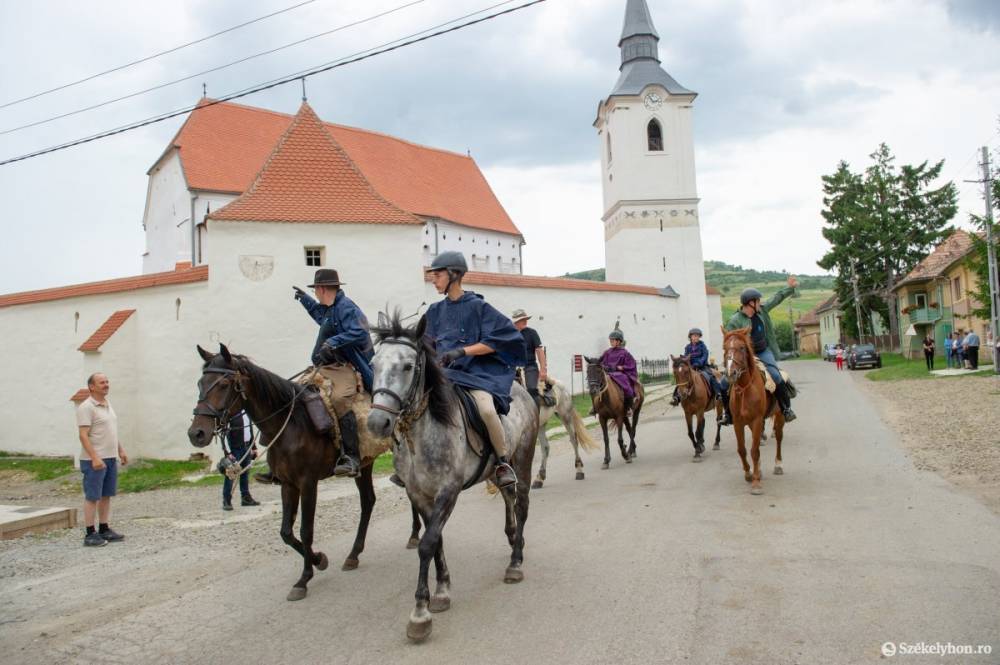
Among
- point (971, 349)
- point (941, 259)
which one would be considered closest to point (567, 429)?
point (971, 349)

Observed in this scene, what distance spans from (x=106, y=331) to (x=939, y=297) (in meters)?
47.2

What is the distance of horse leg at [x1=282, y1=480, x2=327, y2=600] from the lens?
17.6ft

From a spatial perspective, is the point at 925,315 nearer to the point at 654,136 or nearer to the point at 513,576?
the point at 654,136

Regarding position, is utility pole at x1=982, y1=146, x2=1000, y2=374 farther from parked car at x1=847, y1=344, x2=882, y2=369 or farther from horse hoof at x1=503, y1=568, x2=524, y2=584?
horse hoof at x1=503, y1=568, x2=524, y2=584

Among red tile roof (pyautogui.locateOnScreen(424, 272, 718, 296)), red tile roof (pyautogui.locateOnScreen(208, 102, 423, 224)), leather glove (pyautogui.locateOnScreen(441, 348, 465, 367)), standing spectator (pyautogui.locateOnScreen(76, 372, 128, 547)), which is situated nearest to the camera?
leather glove (pyautogui.locateOnScreen(441, 348, 465, 367))

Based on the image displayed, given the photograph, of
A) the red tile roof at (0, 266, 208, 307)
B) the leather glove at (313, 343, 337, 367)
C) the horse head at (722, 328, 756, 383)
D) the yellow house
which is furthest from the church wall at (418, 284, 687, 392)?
the leather glove at (313, 343, 337, 367)

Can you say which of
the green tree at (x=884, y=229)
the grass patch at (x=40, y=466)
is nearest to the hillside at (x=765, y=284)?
the green tree at (x=884, y=229)

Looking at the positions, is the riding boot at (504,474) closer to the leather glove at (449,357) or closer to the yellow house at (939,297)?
the leather glove at (449,357)

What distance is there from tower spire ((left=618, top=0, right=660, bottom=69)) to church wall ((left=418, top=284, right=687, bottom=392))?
63.8 feet

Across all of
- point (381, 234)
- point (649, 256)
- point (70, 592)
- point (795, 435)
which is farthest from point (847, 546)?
point (649, 256)

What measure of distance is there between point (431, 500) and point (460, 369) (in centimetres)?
121

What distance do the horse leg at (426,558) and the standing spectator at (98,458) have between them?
511 centimetres

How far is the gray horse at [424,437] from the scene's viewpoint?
432 cm

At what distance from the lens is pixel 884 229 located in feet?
161
